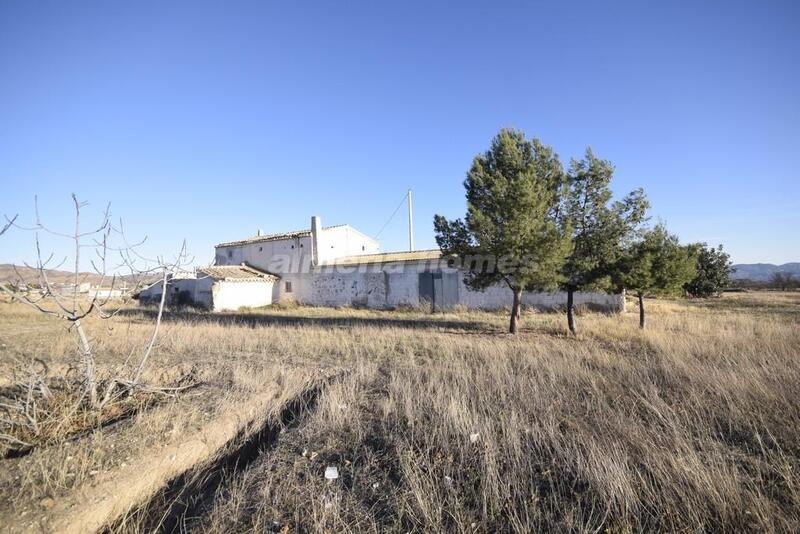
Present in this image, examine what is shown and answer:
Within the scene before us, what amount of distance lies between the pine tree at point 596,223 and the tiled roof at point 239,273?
18.4 m

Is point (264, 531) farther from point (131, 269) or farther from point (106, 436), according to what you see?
point (131, 269)

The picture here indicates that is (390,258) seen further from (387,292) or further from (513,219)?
(513,219)

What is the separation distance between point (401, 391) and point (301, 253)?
19.6 m

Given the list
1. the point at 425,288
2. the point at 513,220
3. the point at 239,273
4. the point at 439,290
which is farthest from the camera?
the point at 239,273

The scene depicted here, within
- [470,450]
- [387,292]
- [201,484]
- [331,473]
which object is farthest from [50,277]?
[387,292]

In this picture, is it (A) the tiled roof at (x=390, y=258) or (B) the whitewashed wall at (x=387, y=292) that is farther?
(A) the tiled roof at (x=390, y=258)

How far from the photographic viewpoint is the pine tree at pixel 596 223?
9711 millimetres

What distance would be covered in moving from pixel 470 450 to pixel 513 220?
7003 mm

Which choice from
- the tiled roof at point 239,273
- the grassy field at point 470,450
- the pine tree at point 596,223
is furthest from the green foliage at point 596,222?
the tiled roof at point 239,273

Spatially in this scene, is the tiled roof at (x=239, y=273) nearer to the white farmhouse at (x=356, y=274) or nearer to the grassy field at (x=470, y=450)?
the white farmhouse at (x=356, y=274)

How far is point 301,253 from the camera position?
23.1 metres

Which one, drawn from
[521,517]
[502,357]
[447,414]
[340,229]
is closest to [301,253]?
[340,229]

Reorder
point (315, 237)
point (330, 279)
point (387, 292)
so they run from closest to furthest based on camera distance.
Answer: point (387, 292) → point (330, 279) → point (315, 237)

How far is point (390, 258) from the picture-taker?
69.5ft
